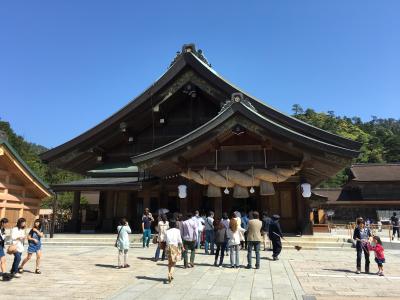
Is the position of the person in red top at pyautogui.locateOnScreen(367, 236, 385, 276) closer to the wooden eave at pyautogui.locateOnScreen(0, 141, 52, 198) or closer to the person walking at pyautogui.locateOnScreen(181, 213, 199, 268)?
the person walking at pyautogui.locateOnScreen(181, 213, 199, 268)

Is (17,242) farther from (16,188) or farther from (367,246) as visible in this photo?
(16,188)

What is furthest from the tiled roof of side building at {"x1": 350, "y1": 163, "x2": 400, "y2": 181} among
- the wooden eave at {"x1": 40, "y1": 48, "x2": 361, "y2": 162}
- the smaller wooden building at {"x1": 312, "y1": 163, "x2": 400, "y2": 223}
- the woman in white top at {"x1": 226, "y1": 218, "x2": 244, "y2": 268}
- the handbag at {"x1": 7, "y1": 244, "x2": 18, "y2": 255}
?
the handbag at {"x1": 7, "y1": 244, "x2": 18, "y2": 255}

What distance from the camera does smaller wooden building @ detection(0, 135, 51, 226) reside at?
21.5 meters

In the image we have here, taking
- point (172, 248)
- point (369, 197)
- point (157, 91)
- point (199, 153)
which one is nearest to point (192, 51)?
point (157, 91)

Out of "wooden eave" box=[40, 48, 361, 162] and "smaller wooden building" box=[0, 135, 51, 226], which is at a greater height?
"wooden eave" box=[40, 48, 361, 162]

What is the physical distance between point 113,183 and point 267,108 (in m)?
8.34

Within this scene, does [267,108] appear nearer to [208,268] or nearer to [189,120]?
[189,120]

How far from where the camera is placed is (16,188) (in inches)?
915

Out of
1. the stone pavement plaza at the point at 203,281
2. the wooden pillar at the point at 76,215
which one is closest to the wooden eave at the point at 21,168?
the wooden pillar at the point at 76,215

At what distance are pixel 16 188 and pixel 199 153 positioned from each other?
1472cm

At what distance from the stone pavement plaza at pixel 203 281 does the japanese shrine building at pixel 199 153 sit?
410 cm

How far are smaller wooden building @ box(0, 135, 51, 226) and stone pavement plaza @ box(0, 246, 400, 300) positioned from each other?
11794mm

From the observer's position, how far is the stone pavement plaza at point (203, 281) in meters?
6.99

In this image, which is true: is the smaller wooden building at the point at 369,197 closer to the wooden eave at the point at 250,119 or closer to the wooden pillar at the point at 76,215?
the wooden eave at the point at 250,119
